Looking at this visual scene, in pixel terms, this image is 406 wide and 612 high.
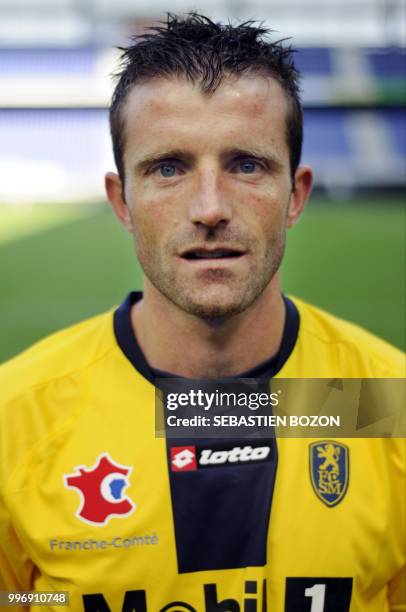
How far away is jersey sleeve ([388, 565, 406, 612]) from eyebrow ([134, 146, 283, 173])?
0.95 metres

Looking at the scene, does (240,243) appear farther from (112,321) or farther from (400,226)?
(400,226)

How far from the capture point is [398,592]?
1654 mm

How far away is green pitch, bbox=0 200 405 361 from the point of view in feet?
16.1

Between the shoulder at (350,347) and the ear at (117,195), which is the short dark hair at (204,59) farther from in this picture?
the shoulder at (350,347)

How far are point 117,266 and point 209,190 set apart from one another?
3974mm

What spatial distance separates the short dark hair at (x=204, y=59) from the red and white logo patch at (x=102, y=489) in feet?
2.23

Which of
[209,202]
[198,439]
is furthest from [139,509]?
[209,202]

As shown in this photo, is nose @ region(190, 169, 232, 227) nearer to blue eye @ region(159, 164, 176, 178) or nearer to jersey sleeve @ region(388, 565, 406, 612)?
blue eye @ region(159, 164, 176, 178)

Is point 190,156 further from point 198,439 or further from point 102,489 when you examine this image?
point 102,489

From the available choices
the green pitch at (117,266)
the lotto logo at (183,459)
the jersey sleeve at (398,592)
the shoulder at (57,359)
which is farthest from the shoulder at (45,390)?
the green pitch at (117,266)

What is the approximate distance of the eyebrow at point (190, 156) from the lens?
153cm

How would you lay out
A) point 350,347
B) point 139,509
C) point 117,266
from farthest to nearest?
point 117,266 → point 350,347 → point 139,509

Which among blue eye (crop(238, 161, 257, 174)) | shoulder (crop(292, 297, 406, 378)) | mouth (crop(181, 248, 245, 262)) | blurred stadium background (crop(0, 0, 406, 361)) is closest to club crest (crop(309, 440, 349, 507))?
shoulder (crop(292, 297, 406, 378))

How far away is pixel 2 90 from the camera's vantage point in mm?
6645
